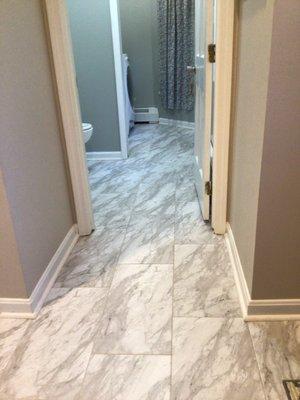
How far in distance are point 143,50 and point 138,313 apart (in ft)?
13.0

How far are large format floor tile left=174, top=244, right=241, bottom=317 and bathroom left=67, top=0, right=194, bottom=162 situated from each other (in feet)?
5.82

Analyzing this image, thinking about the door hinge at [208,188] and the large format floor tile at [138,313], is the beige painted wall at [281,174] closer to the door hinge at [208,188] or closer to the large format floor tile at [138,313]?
the large format floor tile at [138,313]

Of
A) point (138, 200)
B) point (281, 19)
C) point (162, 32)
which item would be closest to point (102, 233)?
point (138, 200)

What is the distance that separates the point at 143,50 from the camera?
4.88 metres

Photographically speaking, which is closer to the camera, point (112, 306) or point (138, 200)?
point (112, 306)

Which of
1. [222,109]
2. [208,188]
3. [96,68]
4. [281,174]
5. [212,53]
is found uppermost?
[212,53]

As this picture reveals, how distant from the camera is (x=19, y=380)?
4.83 feet

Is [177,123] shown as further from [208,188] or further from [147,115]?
→ [208,188]

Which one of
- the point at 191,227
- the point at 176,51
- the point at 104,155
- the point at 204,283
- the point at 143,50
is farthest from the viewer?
the point at 143,50

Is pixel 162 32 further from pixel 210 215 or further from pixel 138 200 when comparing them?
pixel 210 215

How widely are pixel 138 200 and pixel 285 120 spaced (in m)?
1.77

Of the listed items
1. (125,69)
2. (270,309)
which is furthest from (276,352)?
(125,69)

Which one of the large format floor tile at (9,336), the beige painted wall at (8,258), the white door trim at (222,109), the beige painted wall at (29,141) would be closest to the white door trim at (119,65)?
the beige painted wall at (29,141)

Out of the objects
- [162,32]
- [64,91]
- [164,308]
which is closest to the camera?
[164,308]
